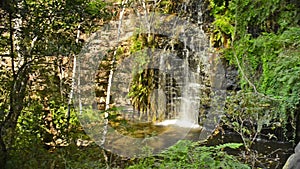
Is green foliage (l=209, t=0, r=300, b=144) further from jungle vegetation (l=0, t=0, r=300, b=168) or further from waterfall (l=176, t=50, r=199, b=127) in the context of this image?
waterfall (l=176, t=50, r=199, b=127)

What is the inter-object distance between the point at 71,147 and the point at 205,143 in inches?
75.3

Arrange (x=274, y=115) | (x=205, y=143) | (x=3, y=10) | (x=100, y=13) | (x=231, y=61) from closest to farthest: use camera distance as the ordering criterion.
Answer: (x=3, y=10) < (x=100, y=13) < (x=274, y=115) < (x=231, y=61) < (x=205, y=143)

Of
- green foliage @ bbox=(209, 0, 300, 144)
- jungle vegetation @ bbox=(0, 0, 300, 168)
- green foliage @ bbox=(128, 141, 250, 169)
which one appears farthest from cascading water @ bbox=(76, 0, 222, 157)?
green foliage @ bbox=(128, 141, 250, 169)

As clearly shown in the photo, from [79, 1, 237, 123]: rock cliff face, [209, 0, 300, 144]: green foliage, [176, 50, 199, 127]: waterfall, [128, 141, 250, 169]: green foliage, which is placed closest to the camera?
[128, 141, 250, 169]: green foliage

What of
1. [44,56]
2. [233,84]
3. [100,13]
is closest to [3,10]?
[44,56]

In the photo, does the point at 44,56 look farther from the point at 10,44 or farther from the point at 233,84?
the point at 233,84

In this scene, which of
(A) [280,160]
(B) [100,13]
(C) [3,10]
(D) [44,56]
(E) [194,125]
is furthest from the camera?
(E) [194,125]

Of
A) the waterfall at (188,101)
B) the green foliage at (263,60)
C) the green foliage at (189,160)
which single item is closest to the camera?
the green foliage at (189,160)

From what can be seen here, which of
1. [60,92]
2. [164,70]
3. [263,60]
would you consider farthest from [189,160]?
[164,70]

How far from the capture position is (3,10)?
173 cm

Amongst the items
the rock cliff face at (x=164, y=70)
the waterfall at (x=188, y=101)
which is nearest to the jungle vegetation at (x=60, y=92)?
the rock cliff face at (x=164, y=70)

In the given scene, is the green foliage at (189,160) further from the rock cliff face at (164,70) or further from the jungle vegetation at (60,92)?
the rock cliff face at (164,70)

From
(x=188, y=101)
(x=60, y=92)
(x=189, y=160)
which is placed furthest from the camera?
(x=188, y=101)

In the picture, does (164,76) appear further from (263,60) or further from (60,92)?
(60,92)
